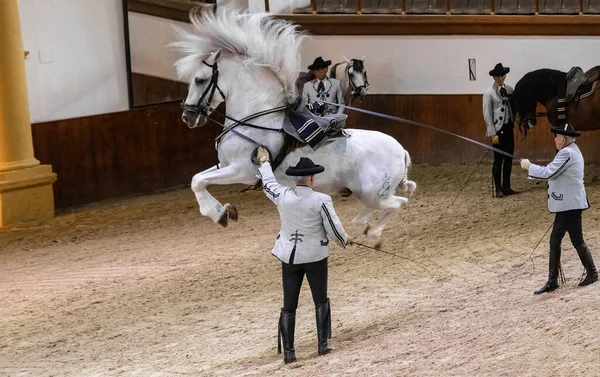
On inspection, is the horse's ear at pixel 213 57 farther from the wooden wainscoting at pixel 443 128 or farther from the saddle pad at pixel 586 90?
the wooden wainscoting at pixel 443 128

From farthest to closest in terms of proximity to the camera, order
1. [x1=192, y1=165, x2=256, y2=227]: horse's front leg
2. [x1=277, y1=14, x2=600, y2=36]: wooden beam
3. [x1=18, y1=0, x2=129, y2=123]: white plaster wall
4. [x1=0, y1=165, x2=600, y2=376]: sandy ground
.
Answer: [x1=277, y1=14, x2=600, y2=36]: wooden beam → [x1=18, y1=0, x2=129, y2=123]: white plaster wall → [x1=192, y1=165, x2=256, y2=227]: horse's front leg → [x1=0, y1=165, x2=600, y2=376]: sandy ground

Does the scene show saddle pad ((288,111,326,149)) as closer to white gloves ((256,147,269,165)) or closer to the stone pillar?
white gloves ((256,147,269,165))

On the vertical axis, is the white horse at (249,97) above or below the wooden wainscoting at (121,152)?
above

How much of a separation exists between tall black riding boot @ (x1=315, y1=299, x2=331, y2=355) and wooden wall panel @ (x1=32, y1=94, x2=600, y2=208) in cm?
730

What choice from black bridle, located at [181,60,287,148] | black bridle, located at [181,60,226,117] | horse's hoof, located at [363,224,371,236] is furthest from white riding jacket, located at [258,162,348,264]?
horse's hoof, located at [363,224,371,236]

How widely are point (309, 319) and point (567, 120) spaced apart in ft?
19.1

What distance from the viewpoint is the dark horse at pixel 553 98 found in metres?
12.9

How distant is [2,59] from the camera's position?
1260 centimetres

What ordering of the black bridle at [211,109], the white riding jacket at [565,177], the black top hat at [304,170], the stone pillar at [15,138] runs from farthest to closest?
the stone pillar at [15,138] → the black bridle at [211,109] → the white riding jacket at [565,177] → the black top hat at [304,170]

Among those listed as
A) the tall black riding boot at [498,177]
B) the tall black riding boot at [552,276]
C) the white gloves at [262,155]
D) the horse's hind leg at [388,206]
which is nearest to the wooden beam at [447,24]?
the tall black riding boot at [498,177]

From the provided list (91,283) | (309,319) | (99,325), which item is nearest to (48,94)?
(91,283)

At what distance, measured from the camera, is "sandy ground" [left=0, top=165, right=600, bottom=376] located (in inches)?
285

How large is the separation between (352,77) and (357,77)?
0.07 meters

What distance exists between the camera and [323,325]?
7.48m
